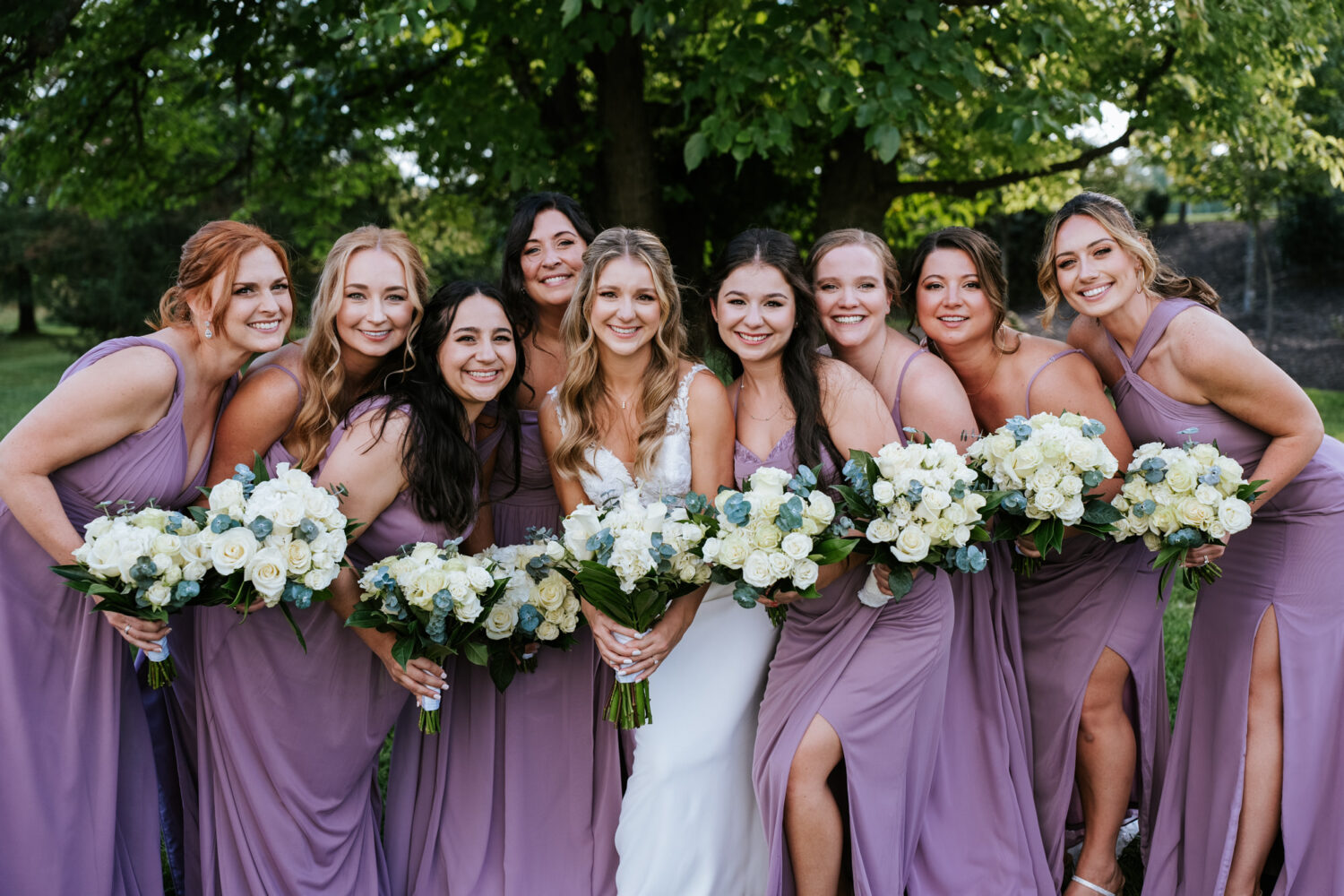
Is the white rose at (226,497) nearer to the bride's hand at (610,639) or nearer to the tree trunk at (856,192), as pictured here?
the bride's hand at (610,639)

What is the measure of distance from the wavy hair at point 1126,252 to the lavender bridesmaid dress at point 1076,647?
1.13ft

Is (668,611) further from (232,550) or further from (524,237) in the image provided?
(524,237)

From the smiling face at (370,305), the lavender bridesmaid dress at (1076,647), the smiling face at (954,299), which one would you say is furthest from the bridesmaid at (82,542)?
the lavender bridesmaid dress at (1076,647)

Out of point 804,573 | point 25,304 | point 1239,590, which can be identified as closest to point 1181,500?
point 1239,590

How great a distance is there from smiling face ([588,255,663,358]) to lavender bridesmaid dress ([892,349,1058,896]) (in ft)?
3.65

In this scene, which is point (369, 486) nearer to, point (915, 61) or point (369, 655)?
point (369, 655)

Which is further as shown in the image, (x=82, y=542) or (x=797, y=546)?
(x=82, y=542)

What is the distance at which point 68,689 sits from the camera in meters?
3.67

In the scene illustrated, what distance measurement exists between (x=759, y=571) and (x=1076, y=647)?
70.7 inches

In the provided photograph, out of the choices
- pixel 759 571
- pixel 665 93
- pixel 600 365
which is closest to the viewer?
pixel 759 571

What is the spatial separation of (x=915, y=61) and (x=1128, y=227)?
11.7 ft

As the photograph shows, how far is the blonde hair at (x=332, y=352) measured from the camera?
400 cm

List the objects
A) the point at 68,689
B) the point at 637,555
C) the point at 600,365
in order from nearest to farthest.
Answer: the point at 637,555 → the point at 68,689 → the point at 600,365

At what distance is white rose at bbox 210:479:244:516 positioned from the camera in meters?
3.29
